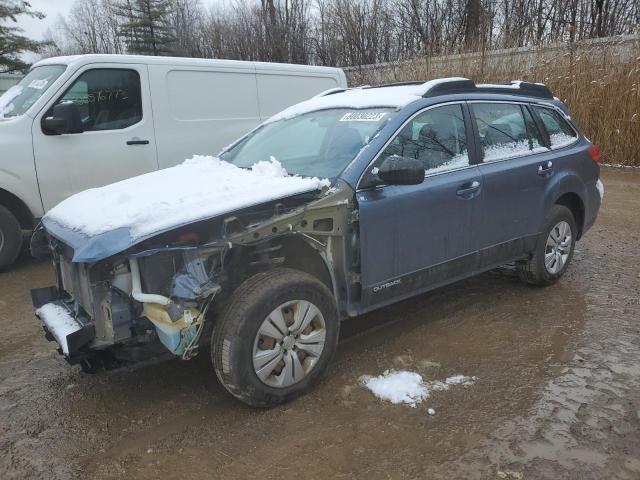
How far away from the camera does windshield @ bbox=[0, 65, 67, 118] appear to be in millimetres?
5754

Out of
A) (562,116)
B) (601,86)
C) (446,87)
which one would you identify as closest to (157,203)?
(446,87)

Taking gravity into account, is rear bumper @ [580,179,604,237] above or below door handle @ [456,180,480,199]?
below

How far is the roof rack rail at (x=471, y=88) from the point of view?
3929 millimetres

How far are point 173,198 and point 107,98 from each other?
3.67m

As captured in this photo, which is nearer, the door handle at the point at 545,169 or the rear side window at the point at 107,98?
the door handle at the point at 545,169

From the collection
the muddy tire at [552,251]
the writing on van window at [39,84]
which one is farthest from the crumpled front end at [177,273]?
the writing on van window at [39,84]

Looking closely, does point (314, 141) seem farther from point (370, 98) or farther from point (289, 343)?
point (289, 343)

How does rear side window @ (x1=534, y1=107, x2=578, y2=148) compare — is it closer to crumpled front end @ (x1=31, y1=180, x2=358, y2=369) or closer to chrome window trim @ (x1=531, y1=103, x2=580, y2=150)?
chrome window trim @ (x1=531, y1=103, x2=580, y2=150)

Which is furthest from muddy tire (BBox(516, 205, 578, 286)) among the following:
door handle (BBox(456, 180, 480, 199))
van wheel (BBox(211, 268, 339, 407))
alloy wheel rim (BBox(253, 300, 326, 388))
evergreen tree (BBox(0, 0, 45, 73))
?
evergreen tree (BBox(0, 0, 45, 73))

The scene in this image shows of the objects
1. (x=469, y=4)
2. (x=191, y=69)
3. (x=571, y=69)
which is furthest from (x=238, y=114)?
(x=469, y=4)

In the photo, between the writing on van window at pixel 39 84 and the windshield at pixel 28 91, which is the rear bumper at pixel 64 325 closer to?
the windshield at pixel 28 91

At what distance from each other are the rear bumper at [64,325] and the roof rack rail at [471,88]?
266cm

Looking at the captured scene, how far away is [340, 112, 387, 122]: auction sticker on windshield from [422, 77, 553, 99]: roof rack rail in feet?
1.26

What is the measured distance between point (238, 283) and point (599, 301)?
10.5 feet
